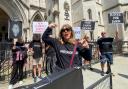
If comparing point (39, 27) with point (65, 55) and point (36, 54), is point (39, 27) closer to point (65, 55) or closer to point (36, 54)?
point (36, 54)

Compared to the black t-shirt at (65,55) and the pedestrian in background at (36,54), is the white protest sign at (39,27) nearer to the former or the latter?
the pedestrian in background at (36,54)

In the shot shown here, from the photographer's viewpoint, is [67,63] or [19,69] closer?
[67,63]

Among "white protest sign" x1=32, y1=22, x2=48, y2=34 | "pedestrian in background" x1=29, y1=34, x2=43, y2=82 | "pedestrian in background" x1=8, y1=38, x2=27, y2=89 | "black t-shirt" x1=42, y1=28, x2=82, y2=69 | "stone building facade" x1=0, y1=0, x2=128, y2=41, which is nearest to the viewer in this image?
"black t-shirt" x1=42, y1=28, x2=82, y2=69

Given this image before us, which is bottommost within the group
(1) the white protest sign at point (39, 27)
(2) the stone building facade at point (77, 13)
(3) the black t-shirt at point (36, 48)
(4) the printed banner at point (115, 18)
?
(3) the black t-shirt at point (36, 48)

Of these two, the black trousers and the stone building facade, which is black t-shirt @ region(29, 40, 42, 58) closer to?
the black trousers

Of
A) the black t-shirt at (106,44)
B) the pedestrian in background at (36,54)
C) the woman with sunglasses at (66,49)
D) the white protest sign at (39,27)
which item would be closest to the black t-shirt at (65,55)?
the woman with sunglasses at (66,49)

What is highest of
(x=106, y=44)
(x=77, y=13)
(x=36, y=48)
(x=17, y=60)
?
(x=77, y=13)

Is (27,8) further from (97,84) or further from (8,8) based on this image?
(97,84)

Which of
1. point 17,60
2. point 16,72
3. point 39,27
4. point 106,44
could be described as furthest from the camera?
point 39,27

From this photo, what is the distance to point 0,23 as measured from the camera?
29.1 metres

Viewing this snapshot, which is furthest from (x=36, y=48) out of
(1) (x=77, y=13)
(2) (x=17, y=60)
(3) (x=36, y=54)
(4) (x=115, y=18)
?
(1) (x=77, y=13)

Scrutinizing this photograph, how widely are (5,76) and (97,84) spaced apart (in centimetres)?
792

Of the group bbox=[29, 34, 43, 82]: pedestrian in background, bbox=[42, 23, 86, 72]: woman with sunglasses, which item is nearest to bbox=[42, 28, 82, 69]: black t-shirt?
bbox=[42, 23, 86, 72]: woman with sunglasses

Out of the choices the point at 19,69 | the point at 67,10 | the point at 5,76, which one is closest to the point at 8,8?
the point at 5,76
